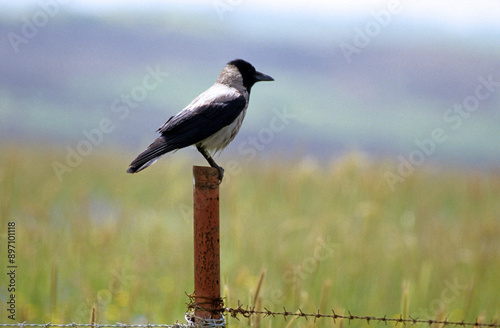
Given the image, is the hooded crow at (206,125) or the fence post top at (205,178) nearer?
the fence post top at (205,178)

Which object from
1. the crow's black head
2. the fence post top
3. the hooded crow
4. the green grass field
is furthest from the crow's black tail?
the crow's black head

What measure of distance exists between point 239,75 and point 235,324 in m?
2.00

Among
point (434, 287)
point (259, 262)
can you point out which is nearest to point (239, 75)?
point (259, 262)

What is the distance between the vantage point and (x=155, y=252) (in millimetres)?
5246

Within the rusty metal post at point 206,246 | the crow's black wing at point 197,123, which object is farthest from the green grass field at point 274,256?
the rusty metal post at point 206,246

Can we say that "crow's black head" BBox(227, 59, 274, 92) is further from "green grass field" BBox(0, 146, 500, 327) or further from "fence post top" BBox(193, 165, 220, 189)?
"fence post top" BBox(193, 165, 220, 189)

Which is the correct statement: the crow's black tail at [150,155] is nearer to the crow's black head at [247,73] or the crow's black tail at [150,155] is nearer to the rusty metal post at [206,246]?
the rusty metal post at [206,246]

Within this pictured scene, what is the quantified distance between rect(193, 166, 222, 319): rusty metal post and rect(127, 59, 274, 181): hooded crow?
0.77 metres

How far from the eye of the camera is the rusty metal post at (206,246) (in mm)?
2488

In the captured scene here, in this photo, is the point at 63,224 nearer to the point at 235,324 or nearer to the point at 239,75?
the point at 239,75

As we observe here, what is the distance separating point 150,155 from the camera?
10.8ft

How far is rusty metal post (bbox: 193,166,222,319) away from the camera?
2488 millimetres

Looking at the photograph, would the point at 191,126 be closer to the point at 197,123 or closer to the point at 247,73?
the point at 197,123

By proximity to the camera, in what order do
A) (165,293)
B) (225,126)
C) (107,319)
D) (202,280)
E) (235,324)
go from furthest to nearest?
1. (165,293)
2. (107,319)
3. (225,126)
4. (235,324)
5. (202,280)
